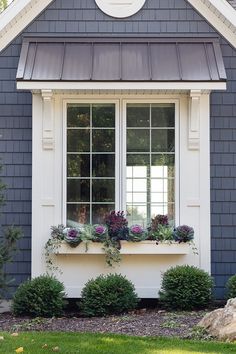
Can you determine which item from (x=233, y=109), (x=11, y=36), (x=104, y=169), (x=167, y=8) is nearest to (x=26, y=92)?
(x=11, y=36)

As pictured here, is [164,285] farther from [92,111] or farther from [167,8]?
[167,8]

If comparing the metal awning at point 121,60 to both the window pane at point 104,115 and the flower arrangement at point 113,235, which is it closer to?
the window pane at point 104,115

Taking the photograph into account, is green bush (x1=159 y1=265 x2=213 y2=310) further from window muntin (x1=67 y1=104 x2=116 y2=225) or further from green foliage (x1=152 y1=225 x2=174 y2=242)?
window muntin (x1=67 y1=104 x2=116 y2=225)

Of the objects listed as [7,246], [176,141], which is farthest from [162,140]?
[7,246]

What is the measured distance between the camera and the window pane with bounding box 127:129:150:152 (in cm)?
792

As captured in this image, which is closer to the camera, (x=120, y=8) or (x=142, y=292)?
(x=142, y=292)

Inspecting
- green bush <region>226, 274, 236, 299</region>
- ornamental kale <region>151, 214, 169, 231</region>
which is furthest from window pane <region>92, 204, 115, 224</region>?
green bush <region>226, 274, 236, 299</region>

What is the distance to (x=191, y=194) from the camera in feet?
25.5

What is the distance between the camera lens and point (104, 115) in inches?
313

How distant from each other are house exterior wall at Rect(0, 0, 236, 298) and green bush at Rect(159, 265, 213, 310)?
2.39 ft

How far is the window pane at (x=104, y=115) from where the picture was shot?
793 centimetres

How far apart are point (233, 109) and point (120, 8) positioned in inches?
79.3

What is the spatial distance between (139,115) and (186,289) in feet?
7.60

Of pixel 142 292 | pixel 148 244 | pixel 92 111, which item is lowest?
pixel 142 292
